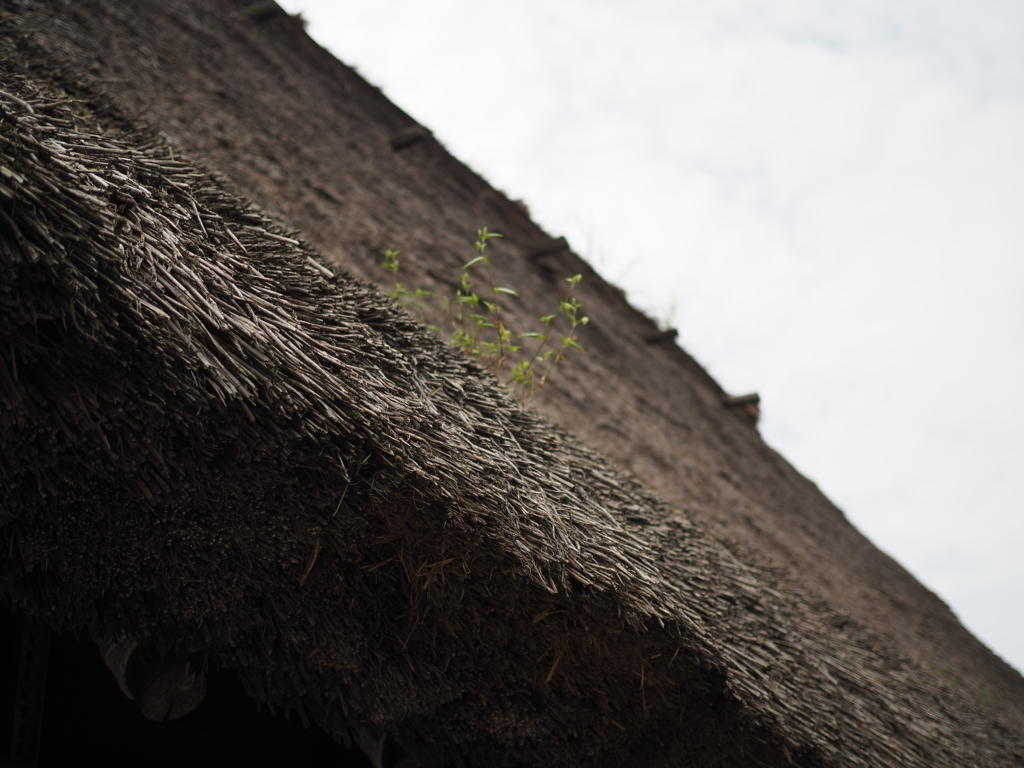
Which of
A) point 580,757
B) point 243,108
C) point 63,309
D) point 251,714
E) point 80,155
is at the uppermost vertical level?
point 243,108

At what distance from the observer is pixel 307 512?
1.24 meters

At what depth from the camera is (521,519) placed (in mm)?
1347

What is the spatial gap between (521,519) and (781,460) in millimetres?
5118

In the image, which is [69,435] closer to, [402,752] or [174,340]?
[174,340]

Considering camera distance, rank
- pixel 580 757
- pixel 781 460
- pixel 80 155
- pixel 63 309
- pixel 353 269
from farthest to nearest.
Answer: pixel 781 460 → pixel 353 269 → pixel 580 757 → pixel 80 155 → pixel 63 309

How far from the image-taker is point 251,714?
1.84 m

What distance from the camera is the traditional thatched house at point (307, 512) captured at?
1000mm

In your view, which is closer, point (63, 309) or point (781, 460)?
point (63, 309)

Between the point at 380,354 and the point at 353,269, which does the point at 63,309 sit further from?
the point at 353,269

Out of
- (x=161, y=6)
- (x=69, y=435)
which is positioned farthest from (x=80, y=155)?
(x=161, y=6)

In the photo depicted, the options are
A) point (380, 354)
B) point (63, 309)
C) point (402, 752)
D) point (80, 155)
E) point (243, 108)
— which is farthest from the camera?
point (243, 108)

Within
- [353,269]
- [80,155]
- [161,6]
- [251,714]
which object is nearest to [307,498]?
[80,155]

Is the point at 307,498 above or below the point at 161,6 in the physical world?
below

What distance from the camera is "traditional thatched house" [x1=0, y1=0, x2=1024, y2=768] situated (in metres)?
1.00
